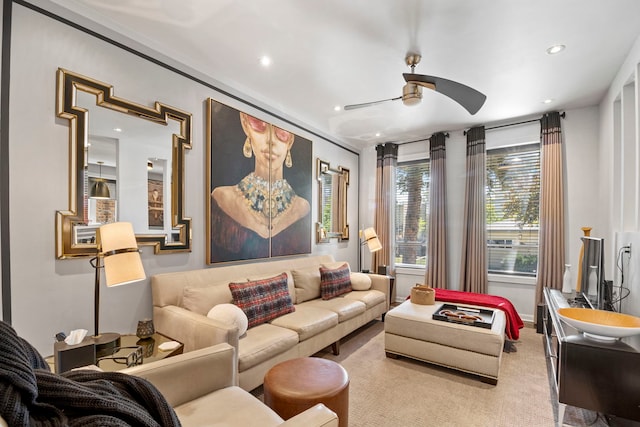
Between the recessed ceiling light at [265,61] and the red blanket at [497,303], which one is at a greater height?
the recessed ceiling light at [265,61]

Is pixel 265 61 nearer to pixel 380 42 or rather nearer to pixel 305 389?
pixel 380 42

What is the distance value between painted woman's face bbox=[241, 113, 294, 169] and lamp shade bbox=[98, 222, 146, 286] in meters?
1.82

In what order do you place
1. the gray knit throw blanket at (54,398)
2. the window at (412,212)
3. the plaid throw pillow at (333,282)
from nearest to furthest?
the gray knit throw blanket at (54,398), the plaid throw pillow at (333,282), the window at (412,212)

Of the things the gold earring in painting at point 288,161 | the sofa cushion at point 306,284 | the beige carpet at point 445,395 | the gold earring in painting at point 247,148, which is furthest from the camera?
the gold earring in painting at point 288,161

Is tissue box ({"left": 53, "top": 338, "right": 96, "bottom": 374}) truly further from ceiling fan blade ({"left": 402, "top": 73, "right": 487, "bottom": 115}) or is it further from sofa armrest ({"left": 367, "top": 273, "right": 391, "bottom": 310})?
A: sofa armrest ({"left": 367, "top": 273, "right": 391, "bottom": 310})

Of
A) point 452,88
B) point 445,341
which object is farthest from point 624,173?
point 445,341

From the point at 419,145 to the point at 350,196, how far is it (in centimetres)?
146

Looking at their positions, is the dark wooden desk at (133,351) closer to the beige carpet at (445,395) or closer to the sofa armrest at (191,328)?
the sofa armrest at (191,328)

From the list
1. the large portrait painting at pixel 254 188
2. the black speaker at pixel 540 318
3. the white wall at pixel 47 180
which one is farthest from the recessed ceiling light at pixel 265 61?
the black speaker at pixel 540 318

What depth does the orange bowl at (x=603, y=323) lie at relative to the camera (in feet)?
5.73

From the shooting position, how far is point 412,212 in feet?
16.8

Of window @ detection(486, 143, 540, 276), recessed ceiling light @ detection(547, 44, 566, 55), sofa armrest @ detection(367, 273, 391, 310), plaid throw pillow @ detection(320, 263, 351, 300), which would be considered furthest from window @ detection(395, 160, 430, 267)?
recessed ceiling light @ detection(547, 44, 566, 55)

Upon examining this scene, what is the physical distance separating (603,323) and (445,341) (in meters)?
1.11

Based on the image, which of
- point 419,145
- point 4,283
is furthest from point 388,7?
point 419,145
